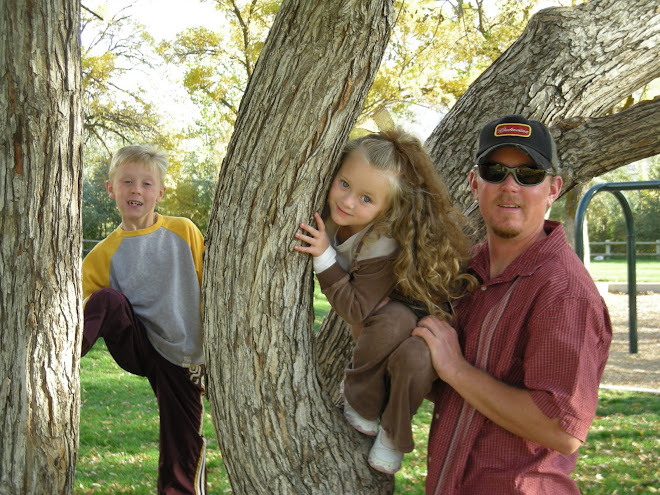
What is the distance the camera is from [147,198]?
3.49 metres

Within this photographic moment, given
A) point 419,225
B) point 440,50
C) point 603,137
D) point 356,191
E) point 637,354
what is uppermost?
point 440,50

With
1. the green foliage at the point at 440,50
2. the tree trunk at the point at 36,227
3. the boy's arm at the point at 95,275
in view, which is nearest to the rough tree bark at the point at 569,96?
the boy's arm at the point at 95,275

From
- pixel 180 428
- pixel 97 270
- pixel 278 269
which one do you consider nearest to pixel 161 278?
pixel 97 270

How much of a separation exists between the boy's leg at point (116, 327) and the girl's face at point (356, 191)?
4.06 ft

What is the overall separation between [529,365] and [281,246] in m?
0.86

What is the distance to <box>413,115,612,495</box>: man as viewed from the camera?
204 cm

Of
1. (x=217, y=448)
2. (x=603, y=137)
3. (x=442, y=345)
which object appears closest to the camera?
(x=442, y=345)

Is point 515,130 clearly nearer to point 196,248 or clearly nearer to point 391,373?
point 391,373

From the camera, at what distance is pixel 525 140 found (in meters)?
2.36

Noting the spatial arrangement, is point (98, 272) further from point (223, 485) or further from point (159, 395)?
point (223, 485)

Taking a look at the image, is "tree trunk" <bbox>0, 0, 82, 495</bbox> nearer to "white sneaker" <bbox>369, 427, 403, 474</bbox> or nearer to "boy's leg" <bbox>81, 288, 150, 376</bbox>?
"boy's leg" <bbox>81, 288, 150, 376</bbox>

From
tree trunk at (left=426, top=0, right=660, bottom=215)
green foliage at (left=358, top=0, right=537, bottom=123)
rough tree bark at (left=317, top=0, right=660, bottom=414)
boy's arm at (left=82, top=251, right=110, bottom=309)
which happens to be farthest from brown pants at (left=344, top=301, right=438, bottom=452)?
green foliage at (left=358, top=0, right=537, bottom=123)

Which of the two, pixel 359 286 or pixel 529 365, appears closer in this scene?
pixel 529 365

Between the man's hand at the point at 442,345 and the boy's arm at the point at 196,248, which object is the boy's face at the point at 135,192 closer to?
the boy's arm at the point at 196,248
